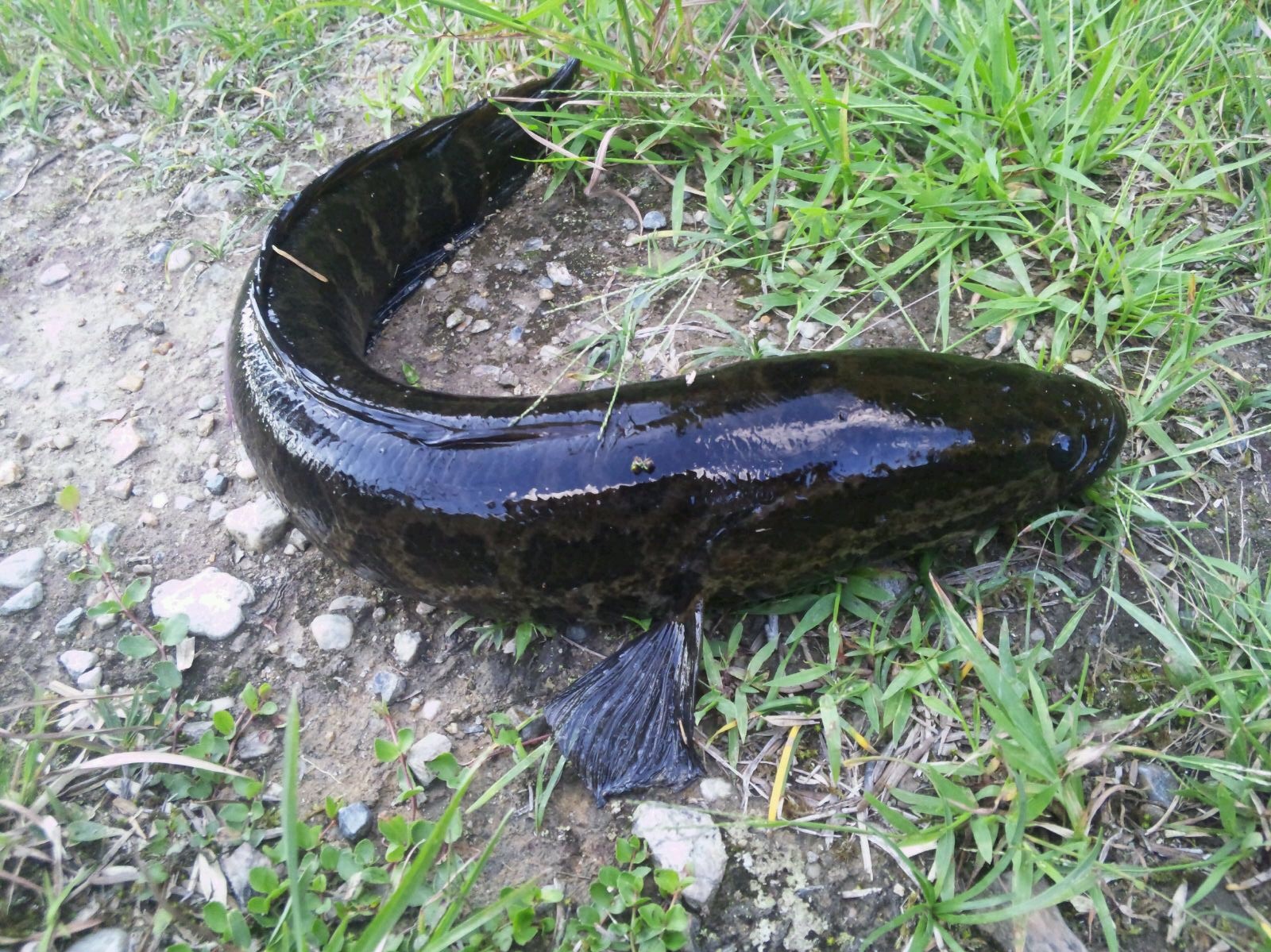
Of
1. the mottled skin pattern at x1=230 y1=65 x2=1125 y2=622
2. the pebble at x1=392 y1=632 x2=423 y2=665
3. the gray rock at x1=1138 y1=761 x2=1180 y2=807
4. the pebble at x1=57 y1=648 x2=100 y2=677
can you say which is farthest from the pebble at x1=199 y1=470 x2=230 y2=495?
the gray rock at x1=1138 y1=761 x2=1180 y2=807

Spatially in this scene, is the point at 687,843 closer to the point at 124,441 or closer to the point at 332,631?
the point at 332,631

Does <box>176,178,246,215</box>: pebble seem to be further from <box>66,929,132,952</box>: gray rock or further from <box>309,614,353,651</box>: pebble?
<box>66,929,132,952</box>: gray rock

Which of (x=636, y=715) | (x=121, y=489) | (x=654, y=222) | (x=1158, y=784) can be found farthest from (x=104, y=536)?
(x=1158, y=784)

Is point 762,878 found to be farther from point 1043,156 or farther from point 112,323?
point 112,323

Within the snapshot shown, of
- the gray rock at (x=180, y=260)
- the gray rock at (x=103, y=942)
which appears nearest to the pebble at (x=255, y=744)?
the gray rock at (x=103, y=942)

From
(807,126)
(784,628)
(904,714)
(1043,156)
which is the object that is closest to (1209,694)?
(904,714)
